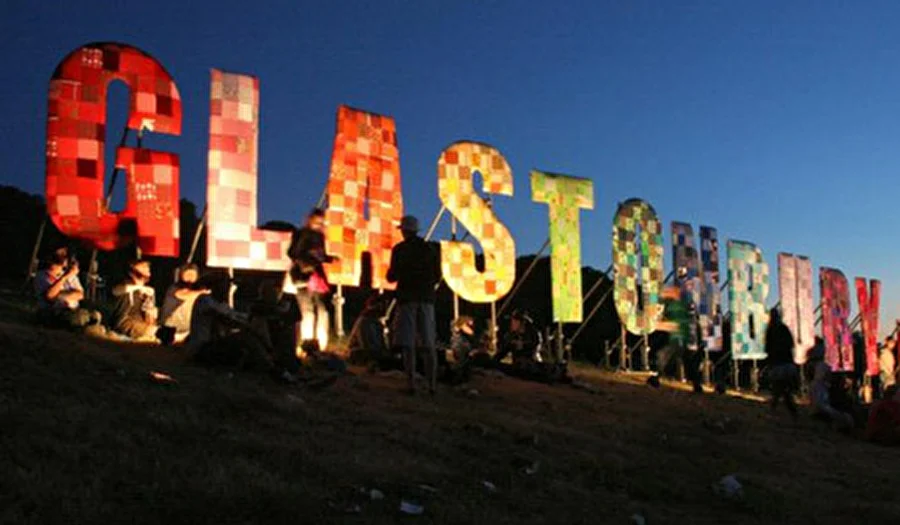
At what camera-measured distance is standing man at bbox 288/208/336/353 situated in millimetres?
11039

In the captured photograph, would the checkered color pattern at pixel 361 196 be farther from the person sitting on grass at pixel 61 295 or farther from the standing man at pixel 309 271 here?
the person sitting on grass at pixel 61 295

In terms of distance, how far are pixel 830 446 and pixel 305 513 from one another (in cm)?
801

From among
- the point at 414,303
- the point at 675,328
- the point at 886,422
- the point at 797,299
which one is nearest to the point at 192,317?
the point at 414,303

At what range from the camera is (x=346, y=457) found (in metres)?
5.93

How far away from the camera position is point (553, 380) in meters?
13.1

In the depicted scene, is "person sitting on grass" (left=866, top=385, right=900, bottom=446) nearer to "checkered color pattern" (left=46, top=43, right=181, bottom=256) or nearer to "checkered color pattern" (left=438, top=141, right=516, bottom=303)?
"checkered color pattern" (left=438, top=141, right=516, bottom=303)

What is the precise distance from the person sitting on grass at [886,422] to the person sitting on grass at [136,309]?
8.97 meters

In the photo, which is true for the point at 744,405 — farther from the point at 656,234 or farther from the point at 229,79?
the point at 229,79

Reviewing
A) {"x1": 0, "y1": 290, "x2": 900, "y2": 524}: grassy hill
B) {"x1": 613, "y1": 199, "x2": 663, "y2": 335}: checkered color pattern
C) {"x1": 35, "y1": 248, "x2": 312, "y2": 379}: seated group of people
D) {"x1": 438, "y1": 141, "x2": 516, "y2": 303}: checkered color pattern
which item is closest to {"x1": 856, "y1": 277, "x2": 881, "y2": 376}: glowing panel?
{"x1": 613, "y1": 199, "x2": 663, "y2": 335}: checkered color pattern

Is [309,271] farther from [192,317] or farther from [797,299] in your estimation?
[797,299]

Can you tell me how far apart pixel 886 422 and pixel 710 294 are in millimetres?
10574

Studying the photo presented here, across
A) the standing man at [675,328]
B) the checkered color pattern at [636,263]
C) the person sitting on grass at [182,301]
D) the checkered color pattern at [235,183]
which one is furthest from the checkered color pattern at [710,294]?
the person sitting on grass at [182,301]

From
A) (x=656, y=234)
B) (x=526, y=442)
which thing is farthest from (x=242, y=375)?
(x=656, y=234)

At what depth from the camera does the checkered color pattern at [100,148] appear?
11.0m
